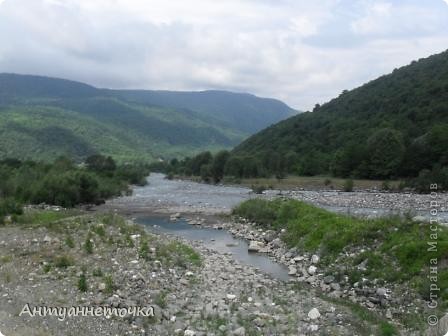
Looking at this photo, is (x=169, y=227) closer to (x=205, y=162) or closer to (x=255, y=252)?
(x=255, y=252)

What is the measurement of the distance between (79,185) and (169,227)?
2102 centimetres

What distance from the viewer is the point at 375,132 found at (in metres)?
80.8

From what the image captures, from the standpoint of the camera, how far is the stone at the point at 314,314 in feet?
46.4

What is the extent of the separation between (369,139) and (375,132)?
1.73 m

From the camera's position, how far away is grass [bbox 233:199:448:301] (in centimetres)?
1672

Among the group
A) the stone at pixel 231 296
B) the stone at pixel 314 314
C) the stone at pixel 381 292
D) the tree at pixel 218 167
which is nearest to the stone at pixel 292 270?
the stone at pixel 381 292

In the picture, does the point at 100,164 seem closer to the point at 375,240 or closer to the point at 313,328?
the point at 375,240

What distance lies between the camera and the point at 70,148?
6865 inches

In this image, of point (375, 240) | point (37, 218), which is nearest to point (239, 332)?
point (375, 240)

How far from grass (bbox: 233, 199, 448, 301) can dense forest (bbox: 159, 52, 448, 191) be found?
4118 cm

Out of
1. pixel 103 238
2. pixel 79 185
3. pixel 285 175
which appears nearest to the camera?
pixel 103 238

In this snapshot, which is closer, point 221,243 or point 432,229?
point 432,229

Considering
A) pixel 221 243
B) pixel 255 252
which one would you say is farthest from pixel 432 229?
pixel 221 243

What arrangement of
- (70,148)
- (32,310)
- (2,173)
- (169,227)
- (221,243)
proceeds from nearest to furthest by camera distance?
(32,310)
(221,243)
(169,227)
(2,173)
(70,148)
